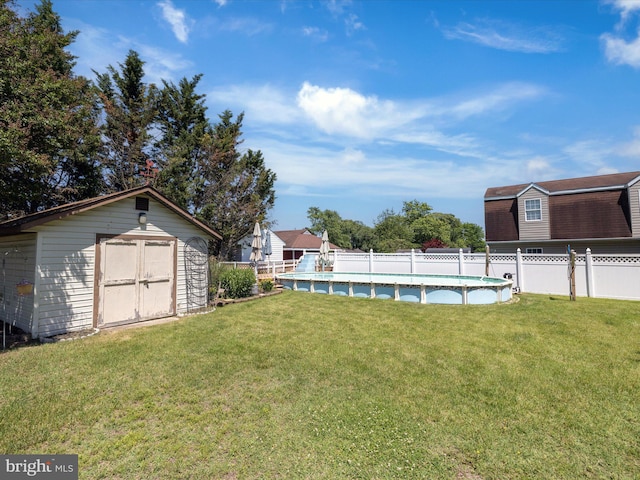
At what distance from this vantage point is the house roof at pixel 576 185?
656 inches

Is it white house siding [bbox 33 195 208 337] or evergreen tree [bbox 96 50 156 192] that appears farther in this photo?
evergreen tree [bbox 96 50 156 192]

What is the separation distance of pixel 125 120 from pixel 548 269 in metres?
24.6

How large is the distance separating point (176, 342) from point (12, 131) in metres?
6.56

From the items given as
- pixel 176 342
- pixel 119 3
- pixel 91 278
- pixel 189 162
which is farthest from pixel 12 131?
pixel 189 162

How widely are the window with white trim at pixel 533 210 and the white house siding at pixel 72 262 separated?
67.9 feet

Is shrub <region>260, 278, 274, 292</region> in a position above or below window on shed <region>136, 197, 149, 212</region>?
below

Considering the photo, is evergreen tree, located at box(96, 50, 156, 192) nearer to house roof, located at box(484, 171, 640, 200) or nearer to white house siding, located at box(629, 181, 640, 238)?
house roof, located at box(484, 171, 640, 200)

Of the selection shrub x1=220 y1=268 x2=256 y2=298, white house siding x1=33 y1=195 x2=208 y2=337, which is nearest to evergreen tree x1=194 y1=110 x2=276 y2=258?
shrub x1=220 y1=268 x2=256 y2=298

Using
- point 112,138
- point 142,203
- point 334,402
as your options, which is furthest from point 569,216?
point 112,138

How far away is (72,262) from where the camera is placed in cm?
734

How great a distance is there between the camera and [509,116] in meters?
15.4

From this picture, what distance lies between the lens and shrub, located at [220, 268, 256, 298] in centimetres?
1168

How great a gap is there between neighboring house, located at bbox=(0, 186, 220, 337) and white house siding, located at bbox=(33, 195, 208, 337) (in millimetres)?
18

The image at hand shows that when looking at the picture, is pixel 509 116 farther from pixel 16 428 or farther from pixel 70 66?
pixel 70 66
